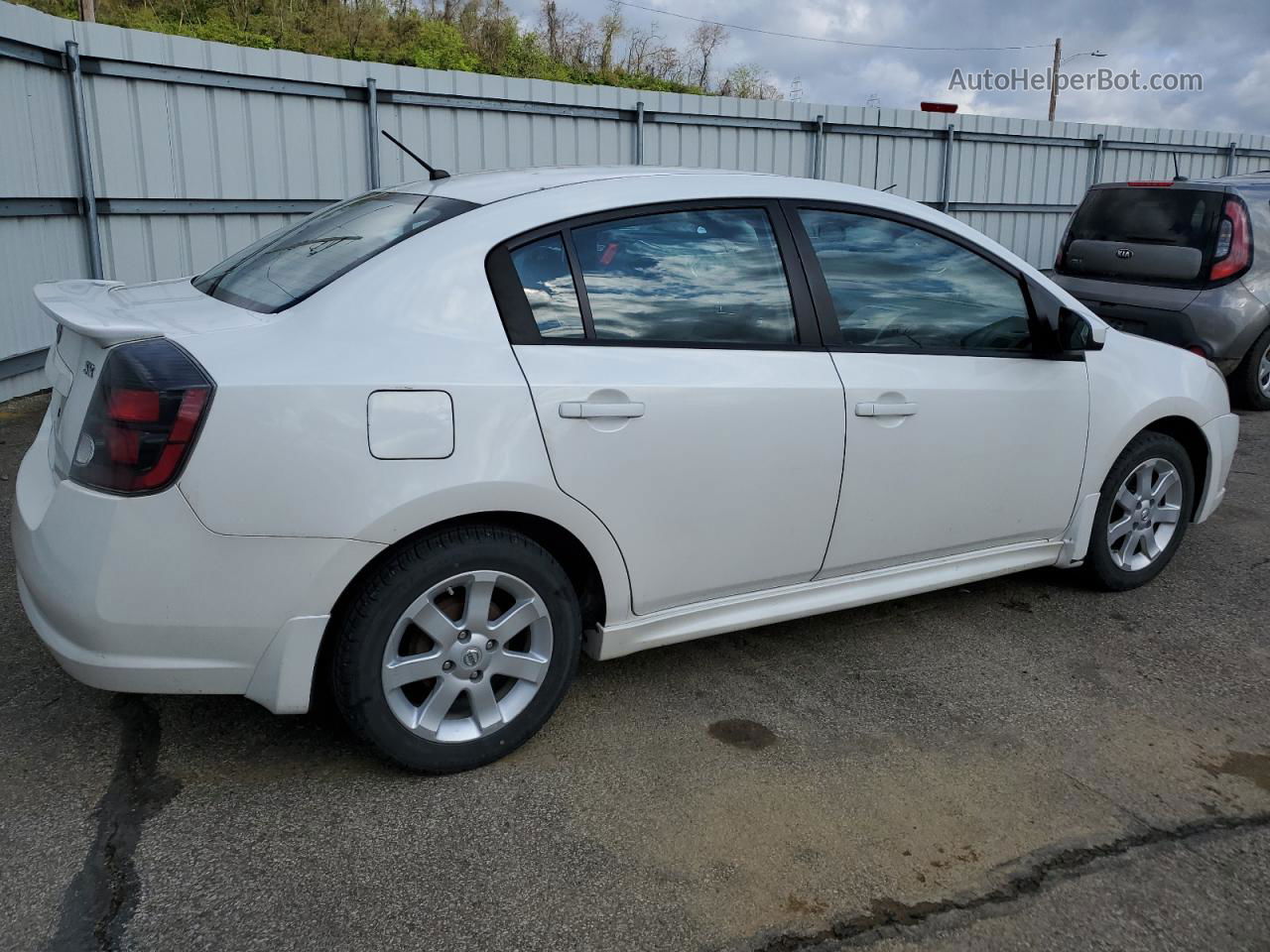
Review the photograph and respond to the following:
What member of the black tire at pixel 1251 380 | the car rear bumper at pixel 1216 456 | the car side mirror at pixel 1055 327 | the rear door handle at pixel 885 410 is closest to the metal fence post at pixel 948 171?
the black tire at pixel 1251 380

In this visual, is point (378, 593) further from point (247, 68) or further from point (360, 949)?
point (247, 68)

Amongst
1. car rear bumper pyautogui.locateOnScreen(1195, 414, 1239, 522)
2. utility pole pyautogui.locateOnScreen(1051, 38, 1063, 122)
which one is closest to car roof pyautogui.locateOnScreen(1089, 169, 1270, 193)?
car rear bumper pyautogui.locateOnScreen(1195, 414, 1239, 522)

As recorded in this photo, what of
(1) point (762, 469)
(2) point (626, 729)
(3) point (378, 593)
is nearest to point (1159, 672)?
(1) point (762, 469)

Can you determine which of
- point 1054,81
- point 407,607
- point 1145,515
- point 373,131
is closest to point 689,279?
point 407,607

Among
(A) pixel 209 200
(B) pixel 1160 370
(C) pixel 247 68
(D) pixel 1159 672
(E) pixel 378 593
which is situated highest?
(C) pixel 247 68

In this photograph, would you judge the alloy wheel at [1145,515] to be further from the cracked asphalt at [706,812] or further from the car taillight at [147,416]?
the car taillight at [147,416]

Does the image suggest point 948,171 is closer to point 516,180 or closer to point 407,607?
point 516,180

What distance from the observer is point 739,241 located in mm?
3297

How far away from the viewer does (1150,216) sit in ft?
26.1

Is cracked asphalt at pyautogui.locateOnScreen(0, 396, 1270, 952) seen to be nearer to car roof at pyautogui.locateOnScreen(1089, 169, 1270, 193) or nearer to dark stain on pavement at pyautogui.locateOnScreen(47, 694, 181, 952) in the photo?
dark stain on pavement at pyautogui.locateOnScreen(47, 694, 181, 952)

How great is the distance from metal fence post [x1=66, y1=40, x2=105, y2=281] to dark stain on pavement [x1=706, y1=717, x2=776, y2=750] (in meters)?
5.96

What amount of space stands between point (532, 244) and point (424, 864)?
1611 mm

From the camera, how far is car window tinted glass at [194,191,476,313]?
2898 millimetres

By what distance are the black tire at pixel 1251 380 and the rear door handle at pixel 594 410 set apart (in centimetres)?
693
